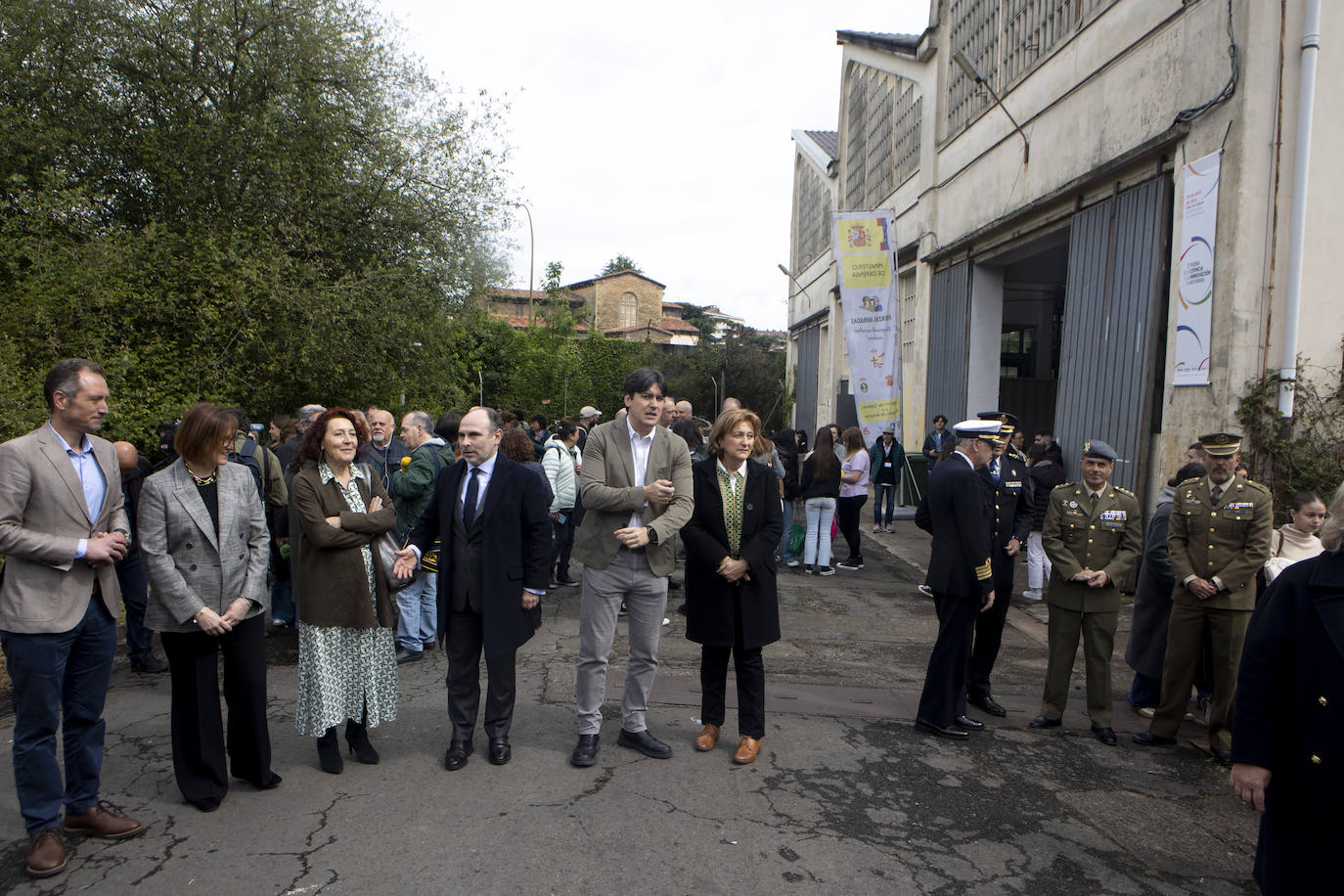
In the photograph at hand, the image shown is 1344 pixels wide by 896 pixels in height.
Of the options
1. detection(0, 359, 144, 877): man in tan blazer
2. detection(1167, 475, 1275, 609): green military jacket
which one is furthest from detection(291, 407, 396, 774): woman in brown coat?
detection(1167, 475, 1275, 609): green military jacket

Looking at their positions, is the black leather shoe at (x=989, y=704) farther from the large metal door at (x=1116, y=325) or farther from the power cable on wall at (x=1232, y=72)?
the power cable on wall at (x=1232, y=72)

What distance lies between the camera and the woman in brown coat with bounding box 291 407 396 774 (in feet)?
14.5

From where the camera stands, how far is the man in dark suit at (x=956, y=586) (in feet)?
17.4

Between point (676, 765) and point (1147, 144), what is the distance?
8716 mm

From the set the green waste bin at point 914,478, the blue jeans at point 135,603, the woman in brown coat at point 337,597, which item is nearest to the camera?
the woman in brown coat at point 337,597

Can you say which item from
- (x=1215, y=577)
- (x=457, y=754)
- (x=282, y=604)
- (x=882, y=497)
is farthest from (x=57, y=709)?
(x=882, y=497)

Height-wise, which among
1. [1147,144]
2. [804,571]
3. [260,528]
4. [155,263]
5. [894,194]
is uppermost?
[894,194]

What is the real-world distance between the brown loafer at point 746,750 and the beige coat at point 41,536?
3.15 m

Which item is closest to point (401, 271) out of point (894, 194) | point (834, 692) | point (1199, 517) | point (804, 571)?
point (804, 571)

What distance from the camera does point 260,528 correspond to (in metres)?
4.23

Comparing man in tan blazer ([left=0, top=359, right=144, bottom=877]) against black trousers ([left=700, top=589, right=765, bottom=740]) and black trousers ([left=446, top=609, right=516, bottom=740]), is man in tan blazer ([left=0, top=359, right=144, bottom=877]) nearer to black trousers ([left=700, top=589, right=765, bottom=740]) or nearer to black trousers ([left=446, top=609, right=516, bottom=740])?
black trousers ([left=446, top=609, right=516, bottom=740])

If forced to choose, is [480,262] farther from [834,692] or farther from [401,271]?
[834,692]

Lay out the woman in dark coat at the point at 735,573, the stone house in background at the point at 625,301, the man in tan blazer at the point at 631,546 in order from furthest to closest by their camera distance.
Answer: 1. the stone house in background at the point at 625,301
2. the woman in dark coat at the point at 735,573
3. the man in tan blazer at the point at 631,546

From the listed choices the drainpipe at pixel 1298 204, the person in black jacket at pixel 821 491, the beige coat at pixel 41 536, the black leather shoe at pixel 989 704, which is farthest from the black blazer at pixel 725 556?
the drainpipe at pixel 1298 204
